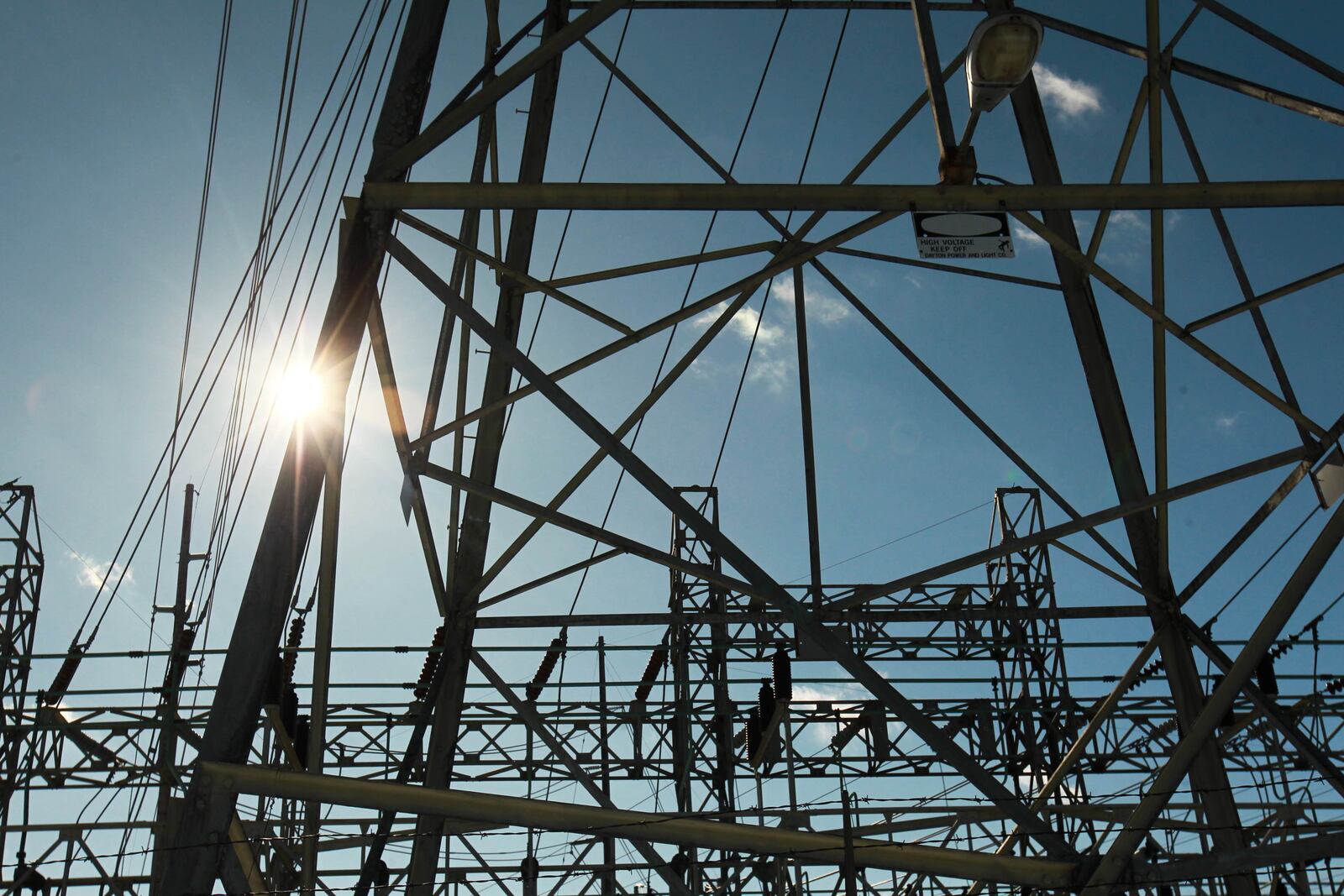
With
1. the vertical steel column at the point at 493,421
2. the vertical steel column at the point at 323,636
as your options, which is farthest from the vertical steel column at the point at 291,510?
the vertical steel column at the point at 493,421

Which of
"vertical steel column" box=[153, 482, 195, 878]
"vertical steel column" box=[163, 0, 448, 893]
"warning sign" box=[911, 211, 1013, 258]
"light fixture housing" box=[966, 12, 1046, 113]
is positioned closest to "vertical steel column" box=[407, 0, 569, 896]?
"vertical steel column" box=[163, 0, 448, 893]

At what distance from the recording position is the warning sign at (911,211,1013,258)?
6.82 metres

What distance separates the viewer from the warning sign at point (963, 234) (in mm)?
6824

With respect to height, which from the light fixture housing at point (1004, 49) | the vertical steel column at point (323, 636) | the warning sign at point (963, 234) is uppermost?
the light fixture housing at point (1004, 49)

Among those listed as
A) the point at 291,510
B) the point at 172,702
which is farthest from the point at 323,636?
Result: the point at 172,702

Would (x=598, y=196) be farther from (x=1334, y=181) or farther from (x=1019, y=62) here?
(x=1334, y=181)

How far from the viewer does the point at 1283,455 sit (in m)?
8.66

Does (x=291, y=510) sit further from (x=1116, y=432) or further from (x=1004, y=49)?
(x=1116, y=432)

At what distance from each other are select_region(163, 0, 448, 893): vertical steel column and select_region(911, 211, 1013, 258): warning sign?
2.88 meters

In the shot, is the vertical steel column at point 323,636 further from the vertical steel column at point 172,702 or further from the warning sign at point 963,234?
the vertical steel column at point 172,702

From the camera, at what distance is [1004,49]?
6.25 meters

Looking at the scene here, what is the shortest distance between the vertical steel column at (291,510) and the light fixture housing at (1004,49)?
118 inches

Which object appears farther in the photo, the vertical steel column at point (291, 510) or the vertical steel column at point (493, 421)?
the vertical steel column at point (493, 421)

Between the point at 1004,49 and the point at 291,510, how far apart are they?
4.31 metres
